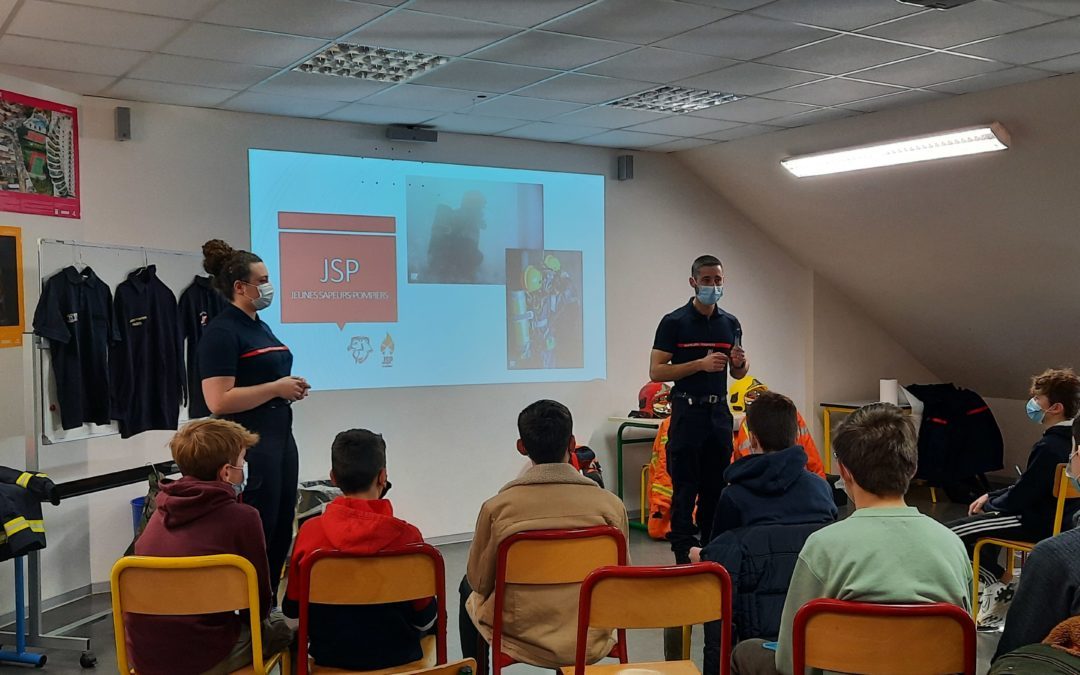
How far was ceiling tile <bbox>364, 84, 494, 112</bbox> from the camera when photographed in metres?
4.82

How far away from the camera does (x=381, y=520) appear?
2.48 meters

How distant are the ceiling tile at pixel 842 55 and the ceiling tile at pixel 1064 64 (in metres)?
0.67

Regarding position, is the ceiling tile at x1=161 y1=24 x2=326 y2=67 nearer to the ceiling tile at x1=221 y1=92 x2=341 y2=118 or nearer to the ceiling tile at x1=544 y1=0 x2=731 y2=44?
the ceiling tile at x1=221 y1=92 x2=341 y2=118

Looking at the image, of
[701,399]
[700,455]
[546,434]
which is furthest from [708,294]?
[546,434]

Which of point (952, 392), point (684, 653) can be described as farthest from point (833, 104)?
point (684, 653)

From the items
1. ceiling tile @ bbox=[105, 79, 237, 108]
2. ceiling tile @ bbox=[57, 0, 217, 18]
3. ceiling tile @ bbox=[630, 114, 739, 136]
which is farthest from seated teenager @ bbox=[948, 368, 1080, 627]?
ceiling tile @ bbox=[105, 79, 237, 108]

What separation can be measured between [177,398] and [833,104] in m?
3.84

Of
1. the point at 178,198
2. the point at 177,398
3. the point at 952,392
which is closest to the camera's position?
the point at 177,398

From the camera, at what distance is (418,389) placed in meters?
5.90

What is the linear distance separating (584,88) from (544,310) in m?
1.85

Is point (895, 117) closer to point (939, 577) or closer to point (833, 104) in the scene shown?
point (833, 104)

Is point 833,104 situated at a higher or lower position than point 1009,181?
higher

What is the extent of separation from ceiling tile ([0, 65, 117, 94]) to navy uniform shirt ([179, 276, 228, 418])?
1.04m

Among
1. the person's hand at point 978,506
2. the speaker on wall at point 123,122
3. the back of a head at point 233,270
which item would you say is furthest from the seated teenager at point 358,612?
the speaker on wall at point 123,122
